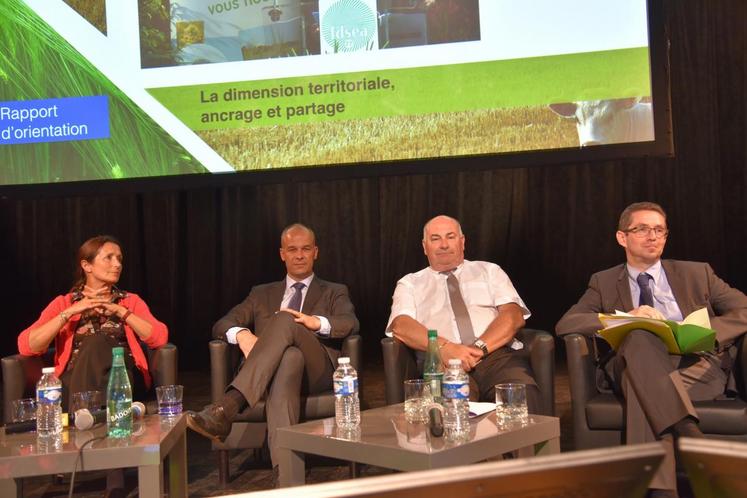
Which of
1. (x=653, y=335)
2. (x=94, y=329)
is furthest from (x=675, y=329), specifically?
(x=94, y=329)

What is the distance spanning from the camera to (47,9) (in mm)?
4113

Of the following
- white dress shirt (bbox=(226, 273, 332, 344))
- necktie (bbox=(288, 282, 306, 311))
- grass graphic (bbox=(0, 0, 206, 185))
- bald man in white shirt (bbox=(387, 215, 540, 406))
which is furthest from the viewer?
grass graphic (bbox=(0, 0, 206, 185))

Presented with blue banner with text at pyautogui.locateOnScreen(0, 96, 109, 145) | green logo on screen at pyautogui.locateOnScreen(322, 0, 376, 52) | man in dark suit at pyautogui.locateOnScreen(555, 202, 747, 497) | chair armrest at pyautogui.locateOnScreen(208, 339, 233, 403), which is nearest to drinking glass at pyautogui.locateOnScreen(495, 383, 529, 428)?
man in dark suit at pyautogui.locateOnScreen(555, 202, 747, 497)

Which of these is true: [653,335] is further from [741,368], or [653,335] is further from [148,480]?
[148,480]

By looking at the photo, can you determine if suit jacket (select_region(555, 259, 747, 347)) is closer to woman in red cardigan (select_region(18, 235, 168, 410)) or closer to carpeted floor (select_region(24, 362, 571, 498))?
carpeted floor (select_region(24, 362, 571, 498))

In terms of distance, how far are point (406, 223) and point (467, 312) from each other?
7.30ft

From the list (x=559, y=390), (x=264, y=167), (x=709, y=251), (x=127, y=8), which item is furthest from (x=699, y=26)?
(x=127, y=8)

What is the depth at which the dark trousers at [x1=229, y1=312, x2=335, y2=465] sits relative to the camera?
3096 mm

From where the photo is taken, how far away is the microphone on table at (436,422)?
7.29ft

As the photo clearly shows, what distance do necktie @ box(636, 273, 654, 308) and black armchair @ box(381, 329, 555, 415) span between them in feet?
1.39

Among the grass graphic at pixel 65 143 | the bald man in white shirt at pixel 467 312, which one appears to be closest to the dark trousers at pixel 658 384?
the bald man in white shirt at pixel 467 312

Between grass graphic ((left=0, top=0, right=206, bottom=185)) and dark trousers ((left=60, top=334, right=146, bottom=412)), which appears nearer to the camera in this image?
dark trousers ((left=60, top=334, right=146, bottom=412))

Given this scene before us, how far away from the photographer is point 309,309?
368 cm

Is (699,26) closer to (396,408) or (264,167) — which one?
(264,167)
